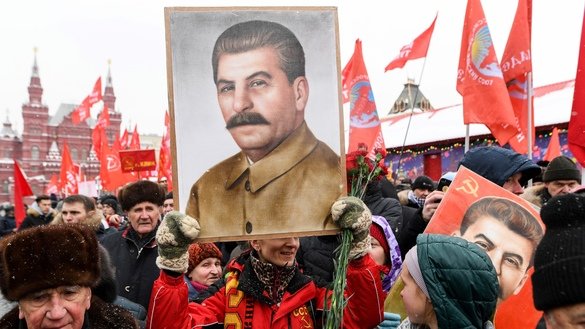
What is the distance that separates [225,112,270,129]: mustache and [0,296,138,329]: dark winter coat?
0.87 meters

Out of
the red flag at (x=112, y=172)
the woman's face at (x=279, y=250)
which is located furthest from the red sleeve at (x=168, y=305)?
the red flag at (x=112, y=172)

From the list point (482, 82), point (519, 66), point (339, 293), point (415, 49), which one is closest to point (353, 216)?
point (339, 293)

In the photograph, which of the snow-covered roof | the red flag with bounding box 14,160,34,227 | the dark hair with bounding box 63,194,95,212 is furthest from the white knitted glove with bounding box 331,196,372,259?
the snow-covered roof

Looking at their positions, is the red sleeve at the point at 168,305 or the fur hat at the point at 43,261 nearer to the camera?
the fur hat at the point at 43,261

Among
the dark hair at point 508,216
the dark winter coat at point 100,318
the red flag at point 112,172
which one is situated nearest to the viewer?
the dark winter coat at point 100,318

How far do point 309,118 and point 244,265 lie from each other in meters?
0.76

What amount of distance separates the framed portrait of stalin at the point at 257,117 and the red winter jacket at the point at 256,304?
0.28m

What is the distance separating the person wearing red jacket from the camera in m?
2.03

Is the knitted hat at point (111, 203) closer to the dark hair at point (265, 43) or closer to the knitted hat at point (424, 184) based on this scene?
the knitted hat at point (424, 184)

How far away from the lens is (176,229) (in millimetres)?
1982

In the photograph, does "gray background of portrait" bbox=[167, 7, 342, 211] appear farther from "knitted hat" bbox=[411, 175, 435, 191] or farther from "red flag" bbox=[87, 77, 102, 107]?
"red flag" bbox=[87, 77, 102, 107]

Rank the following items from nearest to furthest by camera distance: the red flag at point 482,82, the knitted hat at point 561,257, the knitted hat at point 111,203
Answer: the knitted hat at point 561,257 < the red flag at point 482,82 < the knitted hat at point 111,203

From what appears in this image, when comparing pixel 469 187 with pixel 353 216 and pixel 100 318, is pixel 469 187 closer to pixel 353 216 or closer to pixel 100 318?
pixel 353 216

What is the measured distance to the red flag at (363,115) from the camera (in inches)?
319
